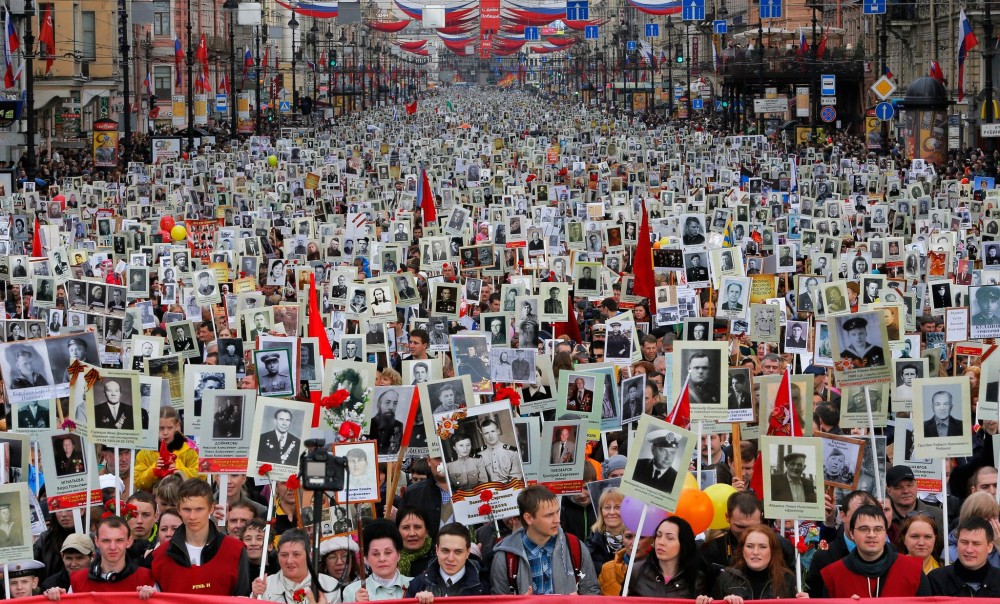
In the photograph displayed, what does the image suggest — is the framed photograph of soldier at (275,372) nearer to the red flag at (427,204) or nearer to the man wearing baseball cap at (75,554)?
the man wearing baseball cap at (75,554)

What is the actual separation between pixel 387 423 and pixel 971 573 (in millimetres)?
3953

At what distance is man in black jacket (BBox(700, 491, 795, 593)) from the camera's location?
8430mm

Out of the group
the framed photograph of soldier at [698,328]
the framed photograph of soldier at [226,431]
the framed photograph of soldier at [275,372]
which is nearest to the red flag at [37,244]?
the framed photograph of soldier at [698,328]

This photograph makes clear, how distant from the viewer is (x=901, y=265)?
2095 centimetres

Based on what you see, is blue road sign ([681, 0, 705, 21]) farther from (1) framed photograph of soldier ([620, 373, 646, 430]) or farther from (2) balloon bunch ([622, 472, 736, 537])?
(2) balloon bunch ([622, 472, 736, 537])

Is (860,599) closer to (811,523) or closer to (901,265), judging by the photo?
(811,523)

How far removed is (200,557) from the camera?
820 cm

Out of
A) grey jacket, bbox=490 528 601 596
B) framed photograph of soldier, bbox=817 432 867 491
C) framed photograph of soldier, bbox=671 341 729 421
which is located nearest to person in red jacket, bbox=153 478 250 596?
grey jacket, bbox=490 528 601 596

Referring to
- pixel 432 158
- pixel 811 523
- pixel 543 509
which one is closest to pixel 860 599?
pixel 543 509

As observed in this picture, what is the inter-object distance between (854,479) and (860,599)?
2098 millimetres

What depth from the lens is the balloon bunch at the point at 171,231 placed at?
85.9ft

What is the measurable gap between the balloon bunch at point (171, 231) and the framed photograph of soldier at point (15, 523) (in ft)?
58.0

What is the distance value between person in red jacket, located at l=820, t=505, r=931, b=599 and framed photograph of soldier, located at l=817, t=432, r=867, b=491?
1448mm

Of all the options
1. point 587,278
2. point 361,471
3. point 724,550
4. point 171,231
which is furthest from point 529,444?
point 171,231
